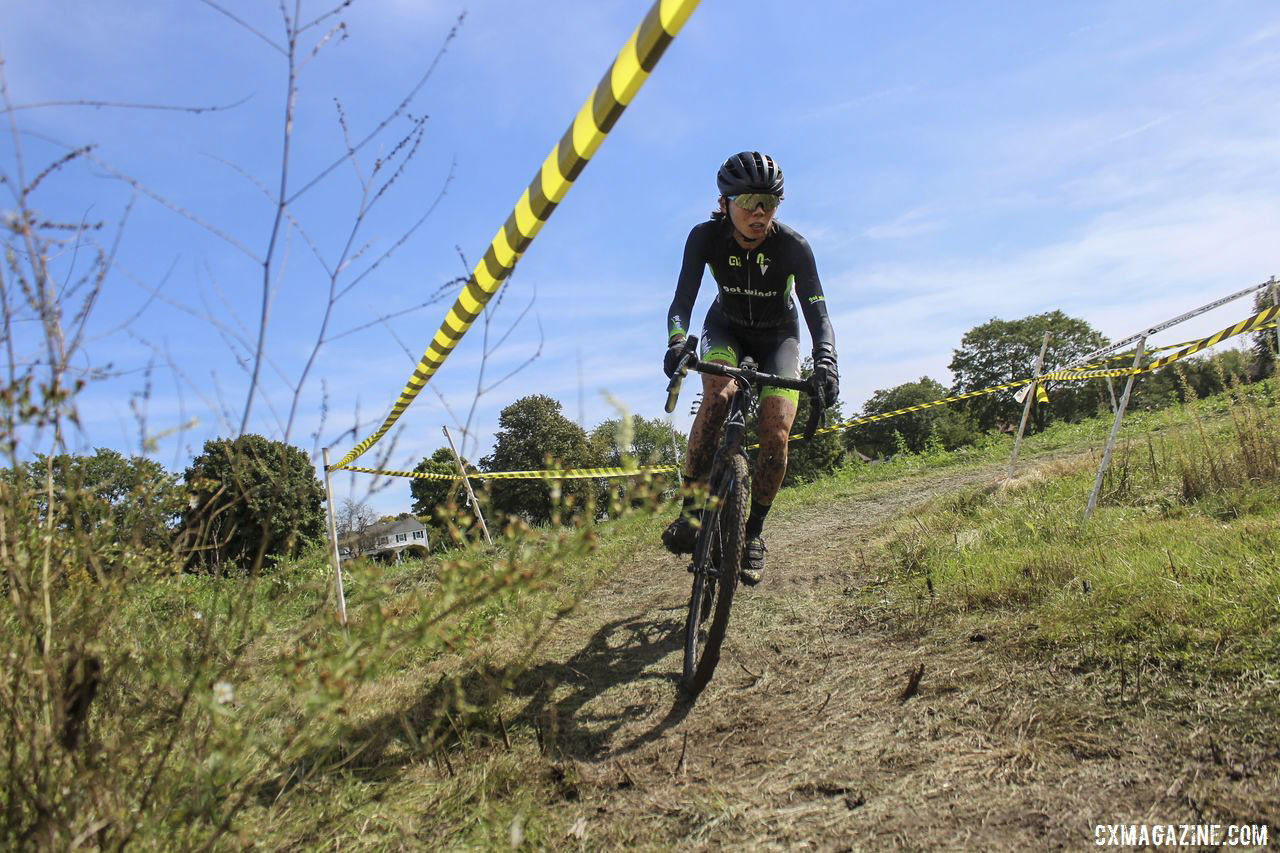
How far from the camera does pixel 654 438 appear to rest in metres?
2.71

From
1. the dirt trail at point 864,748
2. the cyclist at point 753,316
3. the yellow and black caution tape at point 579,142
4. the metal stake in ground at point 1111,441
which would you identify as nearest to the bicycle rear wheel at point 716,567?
the dirt trail at point 864,748

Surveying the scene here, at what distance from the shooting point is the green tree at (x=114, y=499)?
6.44ft

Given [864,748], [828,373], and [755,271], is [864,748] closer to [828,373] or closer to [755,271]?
[828,373]

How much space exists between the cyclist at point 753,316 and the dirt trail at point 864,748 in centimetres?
73

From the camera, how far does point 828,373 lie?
144 inches

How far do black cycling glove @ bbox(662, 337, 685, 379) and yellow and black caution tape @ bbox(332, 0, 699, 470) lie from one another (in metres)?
0.99

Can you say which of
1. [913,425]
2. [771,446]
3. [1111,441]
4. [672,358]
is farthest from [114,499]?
[913,425]

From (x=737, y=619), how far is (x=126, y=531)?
302cm

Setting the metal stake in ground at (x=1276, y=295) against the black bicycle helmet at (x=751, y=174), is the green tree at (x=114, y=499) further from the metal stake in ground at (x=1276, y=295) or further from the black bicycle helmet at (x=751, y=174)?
the metal stake in ground at (x=1276, y=295)

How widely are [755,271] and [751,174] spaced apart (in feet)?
1.89

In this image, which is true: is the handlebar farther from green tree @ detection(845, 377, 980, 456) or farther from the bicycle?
green tree @ detection(845, 377, 980, 456)

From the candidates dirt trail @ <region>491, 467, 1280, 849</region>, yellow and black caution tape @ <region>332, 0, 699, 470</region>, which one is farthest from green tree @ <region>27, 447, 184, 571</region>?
dirt trail @ <region>491, 467, 1280, 849</region>

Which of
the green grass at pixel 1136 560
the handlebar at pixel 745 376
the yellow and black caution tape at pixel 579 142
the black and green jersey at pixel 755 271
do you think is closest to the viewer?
the yellow and black caution tape at pixel 579 142

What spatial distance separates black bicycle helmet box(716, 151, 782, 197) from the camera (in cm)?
391
